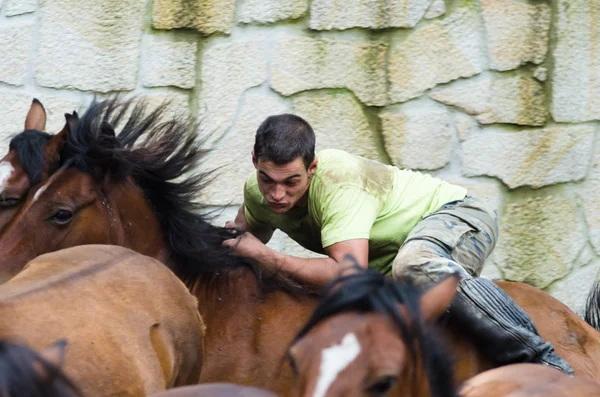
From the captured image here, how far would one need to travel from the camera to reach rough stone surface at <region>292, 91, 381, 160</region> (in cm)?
485

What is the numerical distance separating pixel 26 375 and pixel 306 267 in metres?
1.93

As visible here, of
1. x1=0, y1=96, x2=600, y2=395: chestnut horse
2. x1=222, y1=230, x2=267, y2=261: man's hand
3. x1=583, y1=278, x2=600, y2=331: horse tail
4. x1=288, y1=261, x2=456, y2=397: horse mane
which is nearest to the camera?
x1=288, y1=261, x2=456, y2=397: horse mane

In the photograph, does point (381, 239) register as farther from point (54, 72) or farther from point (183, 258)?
point (54, 72)

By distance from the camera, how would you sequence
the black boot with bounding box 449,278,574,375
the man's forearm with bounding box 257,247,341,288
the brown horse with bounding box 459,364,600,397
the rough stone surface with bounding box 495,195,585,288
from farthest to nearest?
the rough stone surface with bounding box 495,195,585,288 < the man's forearm with bounding box 257,247,341,288 < the black boot with bounding box 449,278,574,375 < the brown horse with bounding box 459,364,600,397

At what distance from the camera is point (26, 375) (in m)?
1.65

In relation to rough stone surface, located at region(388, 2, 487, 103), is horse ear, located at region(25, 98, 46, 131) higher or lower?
lower

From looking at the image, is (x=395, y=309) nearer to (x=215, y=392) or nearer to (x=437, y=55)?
(x=215, y=392)

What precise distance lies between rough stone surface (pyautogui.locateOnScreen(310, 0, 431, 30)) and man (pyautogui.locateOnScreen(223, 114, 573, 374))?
3.95 ft

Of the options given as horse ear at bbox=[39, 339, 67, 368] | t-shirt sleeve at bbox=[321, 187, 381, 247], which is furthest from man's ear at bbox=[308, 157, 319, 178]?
horse ear at bbox=[39, 339, 67, 368]

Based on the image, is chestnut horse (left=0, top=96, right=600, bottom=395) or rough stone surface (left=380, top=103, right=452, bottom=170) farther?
rough stone surface (left=380, top=103, right=452, bottom=170)

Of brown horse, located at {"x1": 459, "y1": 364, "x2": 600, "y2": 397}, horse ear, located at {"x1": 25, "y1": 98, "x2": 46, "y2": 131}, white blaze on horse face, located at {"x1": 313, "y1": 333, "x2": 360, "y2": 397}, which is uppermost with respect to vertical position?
white blaze on horse face, located at {"x1": 313, "y1": 333, "x2": 360, "y2": 397}

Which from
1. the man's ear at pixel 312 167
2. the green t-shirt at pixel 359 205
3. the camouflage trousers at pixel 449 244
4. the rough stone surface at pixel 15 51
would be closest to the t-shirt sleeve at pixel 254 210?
the green t-shirt at pixel 359 205

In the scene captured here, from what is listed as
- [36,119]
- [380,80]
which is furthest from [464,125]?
[36,119]

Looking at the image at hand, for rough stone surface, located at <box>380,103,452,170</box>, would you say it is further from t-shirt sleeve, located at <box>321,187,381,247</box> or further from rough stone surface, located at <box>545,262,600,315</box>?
t-shirt sleeve, located at <box>321,187,381,247</box>
